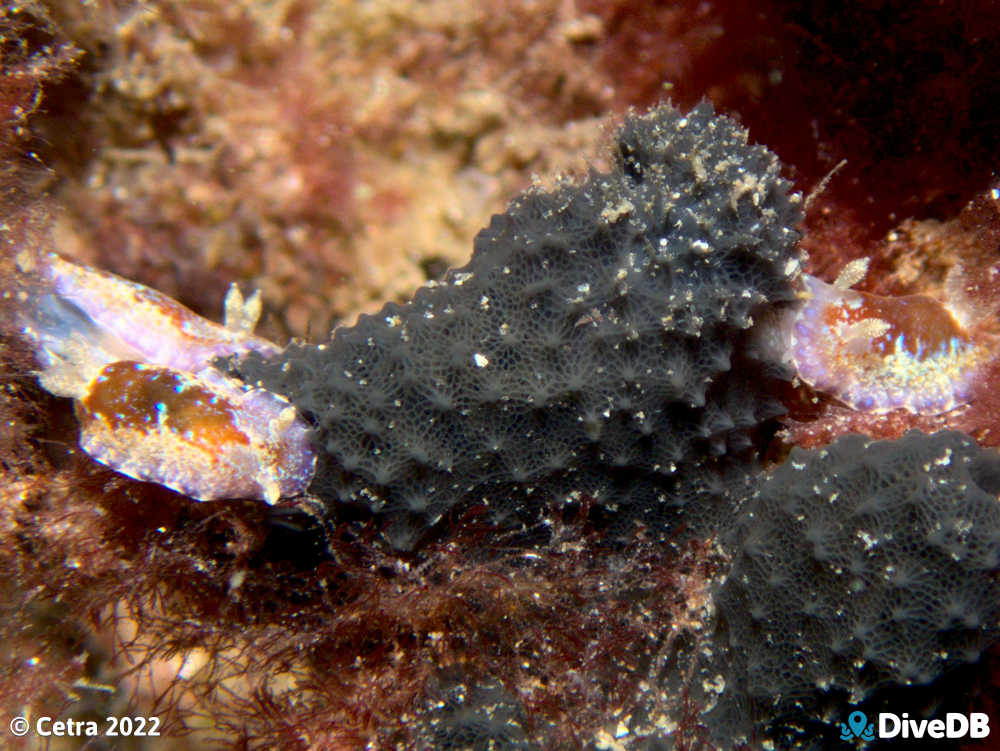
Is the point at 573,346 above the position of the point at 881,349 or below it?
below

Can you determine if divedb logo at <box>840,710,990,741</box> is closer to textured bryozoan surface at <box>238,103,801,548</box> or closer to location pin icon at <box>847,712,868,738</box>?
location pin icon at <box>847,712,868,738</box>

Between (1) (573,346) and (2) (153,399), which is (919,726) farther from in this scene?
(2) (153,399)

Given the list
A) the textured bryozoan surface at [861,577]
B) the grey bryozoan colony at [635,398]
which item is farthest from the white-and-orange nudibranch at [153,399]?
the textured bryozoan surface at [861,577]

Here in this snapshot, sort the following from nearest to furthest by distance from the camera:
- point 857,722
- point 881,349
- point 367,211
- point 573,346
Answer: point 857,722
point 573,346
point 881,349
point 367,211

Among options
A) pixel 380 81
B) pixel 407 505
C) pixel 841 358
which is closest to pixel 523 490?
pixel 407 505
